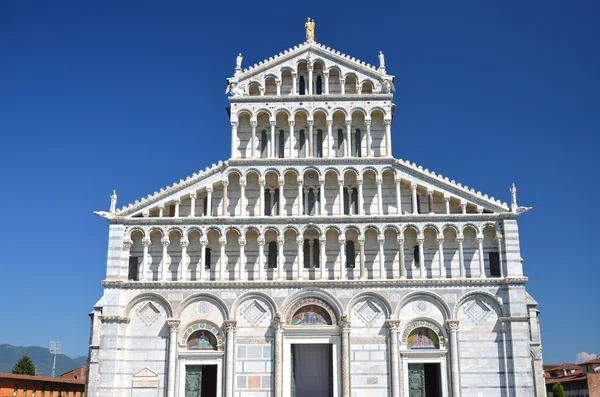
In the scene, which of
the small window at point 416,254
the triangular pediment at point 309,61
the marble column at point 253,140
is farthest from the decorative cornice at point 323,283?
the triangular pediment at point 309,61

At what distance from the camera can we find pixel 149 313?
97.9 ft

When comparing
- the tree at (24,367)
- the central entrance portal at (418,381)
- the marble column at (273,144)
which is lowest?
the central entrance portal at (418,381)

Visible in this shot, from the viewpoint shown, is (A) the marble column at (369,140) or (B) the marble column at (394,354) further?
(A) the marble column at (369,140)

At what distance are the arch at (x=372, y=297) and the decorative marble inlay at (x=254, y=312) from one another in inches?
148

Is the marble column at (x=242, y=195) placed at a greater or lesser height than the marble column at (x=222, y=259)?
greater

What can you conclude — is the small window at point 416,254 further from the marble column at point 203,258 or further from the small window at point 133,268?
the small window at point 133,268

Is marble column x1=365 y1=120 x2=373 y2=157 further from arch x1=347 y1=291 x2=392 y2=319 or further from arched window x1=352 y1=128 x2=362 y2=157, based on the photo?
arch x1=347 y1=291 x2=392 y2=319

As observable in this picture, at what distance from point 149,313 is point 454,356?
13.3 meters

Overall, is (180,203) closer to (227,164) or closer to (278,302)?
(227,164)

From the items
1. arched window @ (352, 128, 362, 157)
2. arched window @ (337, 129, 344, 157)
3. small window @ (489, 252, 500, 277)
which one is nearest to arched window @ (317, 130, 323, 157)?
arched window @ (337, 129, 344, 157)

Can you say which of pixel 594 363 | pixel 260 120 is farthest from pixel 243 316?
pixel 594 363

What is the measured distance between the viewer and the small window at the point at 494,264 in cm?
2998

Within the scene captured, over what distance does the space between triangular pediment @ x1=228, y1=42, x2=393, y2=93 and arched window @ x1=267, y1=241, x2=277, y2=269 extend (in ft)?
26.0

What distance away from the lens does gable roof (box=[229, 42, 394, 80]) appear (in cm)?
3272
